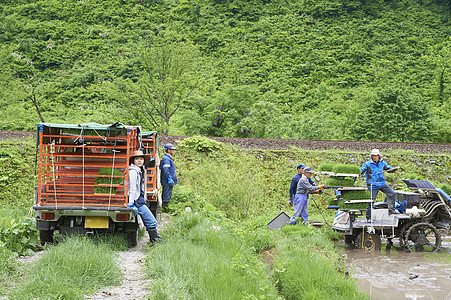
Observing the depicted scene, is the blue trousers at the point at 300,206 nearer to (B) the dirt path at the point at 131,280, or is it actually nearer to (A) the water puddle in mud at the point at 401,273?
(A) the water puddle in mud at the point at 401,273

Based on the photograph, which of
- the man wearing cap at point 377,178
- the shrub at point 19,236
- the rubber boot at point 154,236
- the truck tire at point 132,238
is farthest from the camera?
the man wearing cap at point 377,178

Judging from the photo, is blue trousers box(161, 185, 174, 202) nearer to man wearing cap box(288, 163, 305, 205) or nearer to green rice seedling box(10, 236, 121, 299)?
man wearing cap box(288, 163, 305, 205)

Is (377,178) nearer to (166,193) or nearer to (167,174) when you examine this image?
(167,174)

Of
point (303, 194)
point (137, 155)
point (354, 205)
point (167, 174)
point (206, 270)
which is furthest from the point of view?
point (167, 174)

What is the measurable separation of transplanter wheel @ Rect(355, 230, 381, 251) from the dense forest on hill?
46.4 feet

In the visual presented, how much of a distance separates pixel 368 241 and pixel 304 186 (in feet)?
6.81

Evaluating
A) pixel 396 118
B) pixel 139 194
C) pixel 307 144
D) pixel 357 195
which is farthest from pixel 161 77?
pixel 139 194

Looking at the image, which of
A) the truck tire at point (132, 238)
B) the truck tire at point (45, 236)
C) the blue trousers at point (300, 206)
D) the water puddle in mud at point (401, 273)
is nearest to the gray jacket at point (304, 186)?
the blue trousers at point (300, 206)

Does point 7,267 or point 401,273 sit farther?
point 401,273

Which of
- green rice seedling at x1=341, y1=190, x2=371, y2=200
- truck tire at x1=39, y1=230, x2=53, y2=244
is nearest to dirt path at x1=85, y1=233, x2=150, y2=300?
truck tire at x1=39, y1=230, x2=53, y2=244

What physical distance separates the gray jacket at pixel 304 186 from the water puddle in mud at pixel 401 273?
1.60 meters

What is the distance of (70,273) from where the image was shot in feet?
20.6

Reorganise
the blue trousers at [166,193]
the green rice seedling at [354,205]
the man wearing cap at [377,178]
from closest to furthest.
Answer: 1. the green rice seedling at [354,205]
2. the man wearing cap at [377,178]
3. the blue trousers at [166,193]

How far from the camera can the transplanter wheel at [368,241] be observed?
36.1 ft
